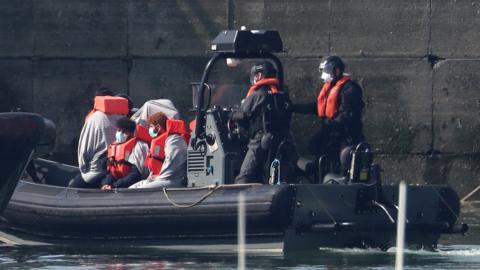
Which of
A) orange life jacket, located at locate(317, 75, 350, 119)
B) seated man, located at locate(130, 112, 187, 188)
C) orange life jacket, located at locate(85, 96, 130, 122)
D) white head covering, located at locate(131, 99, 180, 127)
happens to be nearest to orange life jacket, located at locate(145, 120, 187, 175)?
seated man, located at locate(130, 112, 187, 188)

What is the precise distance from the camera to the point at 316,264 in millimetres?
11984

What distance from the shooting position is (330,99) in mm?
13281

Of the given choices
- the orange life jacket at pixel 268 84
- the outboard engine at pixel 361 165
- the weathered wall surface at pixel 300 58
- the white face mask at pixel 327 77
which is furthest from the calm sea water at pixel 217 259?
the weathered wall surface at pixel 300 58

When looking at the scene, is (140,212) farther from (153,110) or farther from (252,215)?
(153,110)

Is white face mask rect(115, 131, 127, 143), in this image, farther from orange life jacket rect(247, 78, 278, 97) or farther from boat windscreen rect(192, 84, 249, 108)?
orange life jacket rect(247, 78, 278, 97)

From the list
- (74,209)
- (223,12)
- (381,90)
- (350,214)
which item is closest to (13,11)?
(223,12)

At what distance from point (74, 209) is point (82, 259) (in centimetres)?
84

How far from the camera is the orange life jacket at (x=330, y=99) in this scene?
1327 cm

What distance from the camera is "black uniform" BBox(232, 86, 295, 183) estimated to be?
510 inches

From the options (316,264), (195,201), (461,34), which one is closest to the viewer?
(316,264)

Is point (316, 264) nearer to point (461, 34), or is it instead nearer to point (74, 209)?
point (74, 209)

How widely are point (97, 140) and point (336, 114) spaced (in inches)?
80.8

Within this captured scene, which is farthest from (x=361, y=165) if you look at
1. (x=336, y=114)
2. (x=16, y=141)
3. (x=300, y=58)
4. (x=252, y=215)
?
(x=300, y=58)

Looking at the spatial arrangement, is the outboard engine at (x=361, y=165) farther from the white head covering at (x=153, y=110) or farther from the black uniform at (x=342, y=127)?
the white head covering at (x=153, y=110)
